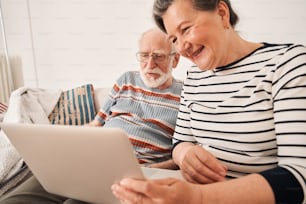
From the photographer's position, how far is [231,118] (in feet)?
2.60

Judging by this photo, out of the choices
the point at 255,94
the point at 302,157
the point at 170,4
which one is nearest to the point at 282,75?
the point at 255,94

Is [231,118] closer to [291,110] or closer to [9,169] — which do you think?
[291,110]

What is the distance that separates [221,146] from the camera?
0.83 metres

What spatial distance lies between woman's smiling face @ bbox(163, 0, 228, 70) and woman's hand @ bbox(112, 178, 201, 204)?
1.43 feet

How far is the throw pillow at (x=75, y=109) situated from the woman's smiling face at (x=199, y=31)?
1.04 m

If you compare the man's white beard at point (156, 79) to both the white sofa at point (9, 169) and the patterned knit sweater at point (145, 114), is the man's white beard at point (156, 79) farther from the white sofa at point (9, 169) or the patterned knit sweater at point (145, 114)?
the white sofa at point (9, 169)

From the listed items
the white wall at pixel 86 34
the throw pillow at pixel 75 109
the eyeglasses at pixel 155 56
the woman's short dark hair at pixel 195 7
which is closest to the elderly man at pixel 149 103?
the eyeglasses at pixel 155 56

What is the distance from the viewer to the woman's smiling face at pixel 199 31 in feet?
2.58

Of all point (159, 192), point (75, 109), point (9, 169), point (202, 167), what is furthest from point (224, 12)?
point (75, 109)

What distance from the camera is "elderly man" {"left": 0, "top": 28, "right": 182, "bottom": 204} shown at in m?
1.29

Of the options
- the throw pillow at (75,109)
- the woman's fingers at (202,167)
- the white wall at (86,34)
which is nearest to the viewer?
the woman's fingers at (202,167)

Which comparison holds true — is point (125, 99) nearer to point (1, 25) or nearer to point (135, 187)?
point (135, 187)

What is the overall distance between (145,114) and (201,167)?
26.0 inches

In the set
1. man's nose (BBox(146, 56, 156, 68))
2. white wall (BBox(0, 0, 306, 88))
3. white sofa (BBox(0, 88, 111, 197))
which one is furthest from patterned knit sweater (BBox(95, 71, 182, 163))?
white wall (BBox(0, 0, 306, 88))
